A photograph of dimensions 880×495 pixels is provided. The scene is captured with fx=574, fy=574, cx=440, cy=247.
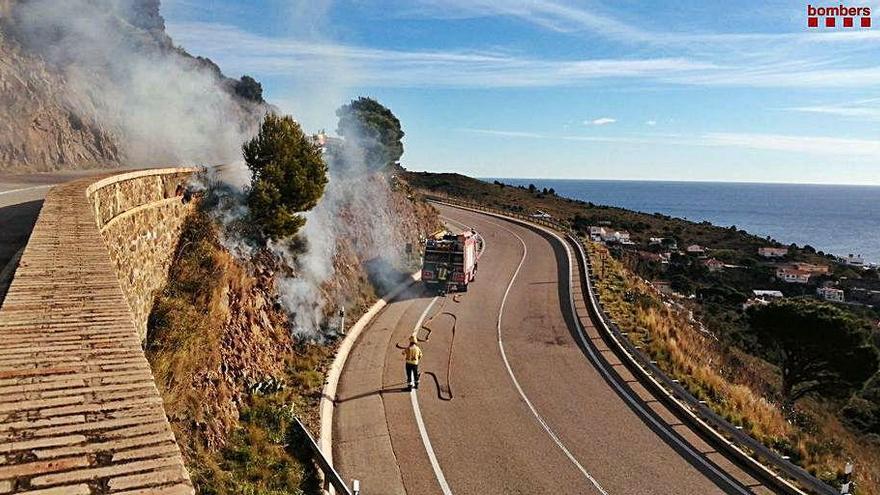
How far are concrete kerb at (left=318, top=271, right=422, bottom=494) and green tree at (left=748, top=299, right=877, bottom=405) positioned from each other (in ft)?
62.0

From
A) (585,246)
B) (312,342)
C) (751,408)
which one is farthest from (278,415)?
(585,246)

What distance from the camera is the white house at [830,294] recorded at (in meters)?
61.2

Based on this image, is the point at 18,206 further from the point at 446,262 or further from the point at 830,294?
the point at 830,294

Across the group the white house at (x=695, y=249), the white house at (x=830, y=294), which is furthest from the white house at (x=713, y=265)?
the white house at (x=830, y=294)

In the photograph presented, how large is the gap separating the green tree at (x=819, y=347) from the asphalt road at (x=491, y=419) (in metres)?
13.3

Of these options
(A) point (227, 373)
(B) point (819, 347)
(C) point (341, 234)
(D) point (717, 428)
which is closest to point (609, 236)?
(B) point (819, 347)

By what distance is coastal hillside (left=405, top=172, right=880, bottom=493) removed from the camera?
16891 mm

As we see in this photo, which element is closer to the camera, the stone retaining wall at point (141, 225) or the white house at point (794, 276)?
the stone retaining wall at point (141, 225)

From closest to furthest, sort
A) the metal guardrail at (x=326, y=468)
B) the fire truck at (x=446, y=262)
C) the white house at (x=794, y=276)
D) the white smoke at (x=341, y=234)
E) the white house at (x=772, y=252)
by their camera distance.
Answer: the metal guardrail at (x=326, y=468), the white smoke at (x=341, y=234), the fire truck at (x=446, y=262), the white house at (x=794, y=276), the white house at (x=772, y=252)

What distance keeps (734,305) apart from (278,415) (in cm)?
5055

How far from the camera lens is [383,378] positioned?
17062mm

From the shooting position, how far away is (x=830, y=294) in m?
61.7

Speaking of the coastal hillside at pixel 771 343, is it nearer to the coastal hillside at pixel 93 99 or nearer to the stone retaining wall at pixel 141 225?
the stone retaining wall at pixel 141 225

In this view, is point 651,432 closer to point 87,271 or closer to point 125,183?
point 87,271
